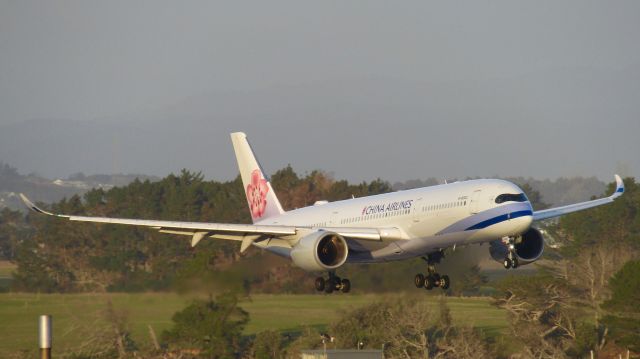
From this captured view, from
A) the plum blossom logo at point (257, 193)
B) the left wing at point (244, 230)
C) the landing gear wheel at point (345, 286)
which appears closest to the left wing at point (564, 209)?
the left wing at point (244, 230)

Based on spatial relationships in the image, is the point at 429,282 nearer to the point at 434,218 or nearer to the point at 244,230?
the point at 434,218

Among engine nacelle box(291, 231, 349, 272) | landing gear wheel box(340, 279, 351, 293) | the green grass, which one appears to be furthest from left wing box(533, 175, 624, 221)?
the green grass

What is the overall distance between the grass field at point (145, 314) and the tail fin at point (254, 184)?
11614 mm

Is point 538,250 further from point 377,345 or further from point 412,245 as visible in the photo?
point 377,345

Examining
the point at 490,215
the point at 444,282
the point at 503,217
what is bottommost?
the point at 444,282

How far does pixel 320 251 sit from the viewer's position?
49.0m

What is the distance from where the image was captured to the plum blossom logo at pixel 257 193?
6212 centimetres

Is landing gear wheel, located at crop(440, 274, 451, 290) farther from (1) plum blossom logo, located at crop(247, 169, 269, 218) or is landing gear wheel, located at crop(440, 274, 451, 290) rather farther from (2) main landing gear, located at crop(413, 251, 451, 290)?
(1) plum blossom logo, located at crop(247, 169, 269, 218)

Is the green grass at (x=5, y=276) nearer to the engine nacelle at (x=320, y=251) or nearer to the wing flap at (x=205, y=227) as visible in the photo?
the wing flap at (x=205, y=227)

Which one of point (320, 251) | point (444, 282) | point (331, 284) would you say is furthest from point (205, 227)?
point (444, 282)

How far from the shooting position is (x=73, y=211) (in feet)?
465

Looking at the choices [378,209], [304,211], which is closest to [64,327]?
[304,211]

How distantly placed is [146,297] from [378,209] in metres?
25.0

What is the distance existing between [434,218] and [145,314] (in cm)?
3312
